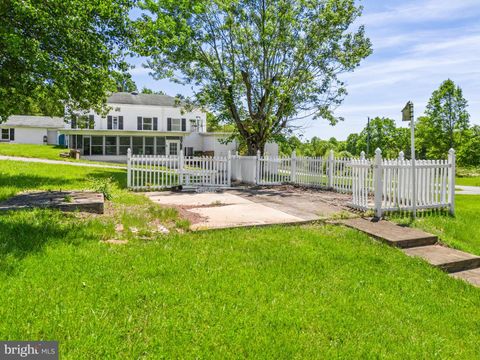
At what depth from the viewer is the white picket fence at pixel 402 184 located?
26.5 ft

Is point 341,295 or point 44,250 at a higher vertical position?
point 44,250

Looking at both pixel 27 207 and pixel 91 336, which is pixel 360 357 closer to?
pixel 91 336

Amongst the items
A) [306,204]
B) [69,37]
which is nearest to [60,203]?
[69,37]

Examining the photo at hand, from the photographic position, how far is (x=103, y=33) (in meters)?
8.18

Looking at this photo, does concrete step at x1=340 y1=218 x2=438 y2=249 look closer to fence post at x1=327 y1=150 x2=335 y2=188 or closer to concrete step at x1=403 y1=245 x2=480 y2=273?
concrete step at x1=403 y1=245 x2=480 y2=273

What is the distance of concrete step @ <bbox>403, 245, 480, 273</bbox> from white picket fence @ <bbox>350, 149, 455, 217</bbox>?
1.93m

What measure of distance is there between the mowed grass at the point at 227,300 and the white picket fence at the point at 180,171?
715 cm

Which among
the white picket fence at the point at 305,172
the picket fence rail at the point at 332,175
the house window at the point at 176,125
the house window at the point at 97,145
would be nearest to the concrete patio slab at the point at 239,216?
the picket fence rail at the point at 332,175

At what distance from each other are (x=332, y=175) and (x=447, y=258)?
7.89 meters

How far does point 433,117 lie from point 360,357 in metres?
42.8

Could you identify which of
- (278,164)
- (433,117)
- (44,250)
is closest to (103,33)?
(44,250)

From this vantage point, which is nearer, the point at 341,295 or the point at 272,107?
the point at 341,295

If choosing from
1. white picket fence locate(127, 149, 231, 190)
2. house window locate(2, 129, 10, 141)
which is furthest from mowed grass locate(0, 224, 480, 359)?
house window locate(2, 129, 10, 141)

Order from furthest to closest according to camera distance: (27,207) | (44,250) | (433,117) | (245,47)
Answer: (433,117) < (245,47) < (27,207) < (44,250)
